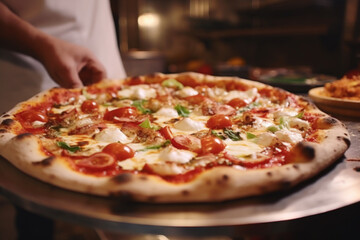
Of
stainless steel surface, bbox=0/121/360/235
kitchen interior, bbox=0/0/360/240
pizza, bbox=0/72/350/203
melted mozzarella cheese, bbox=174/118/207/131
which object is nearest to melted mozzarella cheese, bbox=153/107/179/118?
pizza, bbox=0/72/350/203

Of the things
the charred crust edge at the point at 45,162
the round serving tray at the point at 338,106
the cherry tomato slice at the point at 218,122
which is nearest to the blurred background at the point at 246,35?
the round serving tray at the point at 338,106

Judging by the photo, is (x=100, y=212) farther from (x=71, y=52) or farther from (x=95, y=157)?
(x=71, y=52)

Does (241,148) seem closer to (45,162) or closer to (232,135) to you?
(232,135)

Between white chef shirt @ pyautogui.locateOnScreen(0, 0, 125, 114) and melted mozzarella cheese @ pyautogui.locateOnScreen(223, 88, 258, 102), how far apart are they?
1.68 m

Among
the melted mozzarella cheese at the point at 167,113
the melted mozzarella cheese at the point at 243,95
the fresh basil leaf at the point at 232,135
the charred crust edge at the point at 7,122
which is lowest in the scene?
the melted mozzarella cheese at the point at 243,95

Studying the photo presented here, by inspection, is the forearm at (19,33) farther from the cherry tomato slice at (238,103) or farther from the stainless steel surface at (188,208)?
the stainless steel surface at (188,208)

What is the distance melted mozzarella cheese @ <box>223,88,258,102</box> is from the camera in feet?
9.38

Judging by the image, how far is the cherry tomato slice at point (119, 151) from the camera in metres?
1.64

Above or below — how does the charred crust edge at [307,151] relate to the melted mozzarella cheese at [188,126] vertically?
above

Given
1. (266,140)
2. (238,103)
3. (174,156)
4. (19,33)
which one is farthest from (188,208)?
(19,33)

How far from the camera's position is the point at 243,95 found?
291cm

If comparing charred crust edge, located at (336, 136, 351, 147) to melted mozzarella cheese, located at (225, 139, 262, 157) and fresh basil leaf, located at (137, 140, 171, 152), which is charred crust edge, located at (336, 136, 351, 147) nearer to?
melted mozzarella cheese, located at (225, 139, 262, 157)

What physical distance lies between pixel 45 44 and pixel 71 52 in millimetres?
212

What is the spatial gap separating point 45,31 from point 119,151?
2.17m
